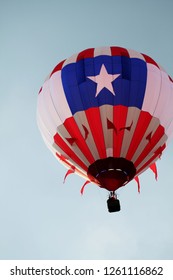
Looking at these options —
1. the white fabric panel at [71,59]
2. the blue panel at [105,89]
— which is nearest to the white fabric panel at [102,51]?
the blue panel at [105,89]

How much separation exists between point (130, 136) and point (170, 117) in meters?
1.34

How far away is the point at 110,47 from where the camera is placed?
1759cm

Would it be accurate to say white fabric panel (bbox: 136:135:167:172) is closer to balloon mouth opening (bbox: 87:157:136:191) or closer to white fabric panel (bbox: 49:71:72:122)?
balloon mouth opening (bbox: 87:157:136:191)

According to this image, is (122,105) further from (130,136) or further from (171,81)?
(171,81)

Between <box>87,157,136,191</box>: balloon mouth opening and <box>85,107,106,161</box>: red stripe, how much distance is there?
0.21 meters

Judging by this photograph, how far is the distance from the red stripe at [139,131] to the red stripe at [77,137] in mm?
891

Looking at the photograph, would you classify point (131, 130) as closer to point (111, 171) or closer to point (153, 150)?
point (153, 150)

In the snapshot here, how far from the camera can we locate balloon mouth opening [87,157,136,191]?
1603 centimetres

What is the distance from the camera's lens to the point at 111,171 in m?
16.0

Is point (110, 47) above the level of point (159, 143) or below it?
above
